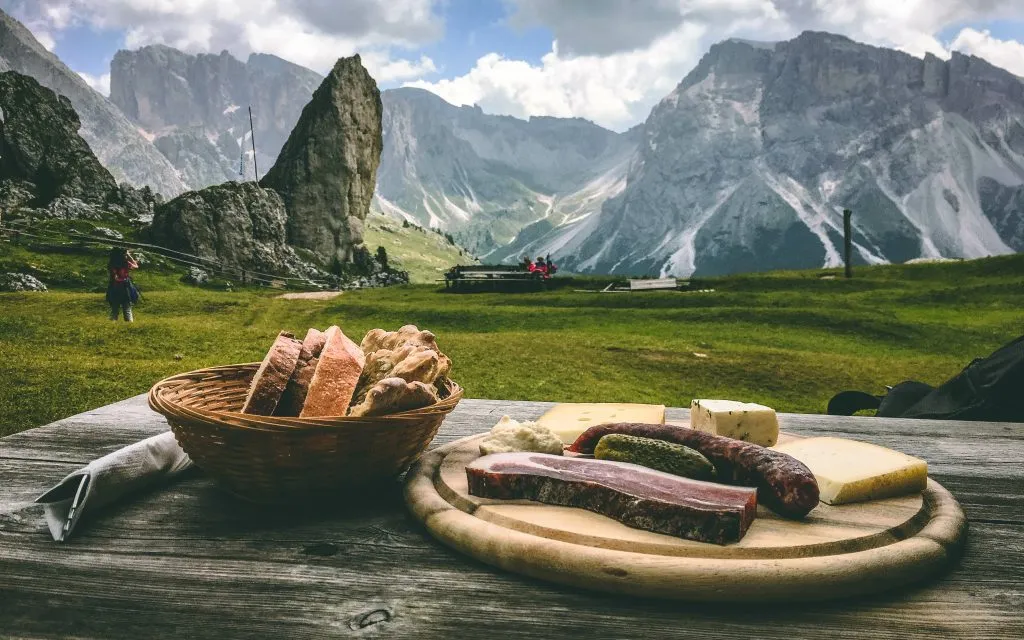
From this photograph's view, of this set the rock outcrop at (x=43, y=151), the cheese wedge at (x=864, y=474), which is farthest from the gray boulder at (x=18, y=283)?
the cheese wedge at (x=864, y=474)

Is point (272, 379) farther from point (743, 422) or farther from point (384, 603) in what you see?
point (743, 422)

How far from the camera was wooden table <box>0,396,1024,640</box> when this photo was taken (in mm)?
1513

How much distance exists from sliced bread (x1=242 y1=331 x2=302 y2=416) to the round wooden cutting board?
0.67 meters

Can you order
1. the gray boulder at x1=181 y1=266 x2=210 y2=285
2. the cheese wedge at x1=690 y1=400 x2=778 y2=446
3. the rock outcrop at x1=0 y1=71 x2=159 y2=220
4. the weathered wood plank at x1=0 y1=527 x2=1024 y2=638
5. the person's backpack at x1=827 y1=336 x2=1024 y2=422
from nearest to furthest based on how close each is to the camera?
the weathered wood plank at x1=0 y1=527 x2=1024 y2=638 → the cheese wedge at x1=690 y1=400 x2=778 y2=446 → the person's backpack at x1=827 y1=336 x2=1024 y2=422 → the gray boulder at x1=181 y1=266 x2=210 y2=285 → the rock outcrop at x1=0 y1=71 x2=159 y2=220

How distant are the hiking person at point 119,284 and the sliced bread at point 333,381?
60.6 feet

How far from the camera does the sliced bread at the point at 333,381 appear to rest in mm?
2318

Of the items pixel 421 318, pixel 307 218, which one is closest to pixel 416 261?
pixel 307 218

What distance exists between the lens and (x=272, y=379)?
7.80ft

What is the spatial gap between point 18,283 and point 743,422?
3626 cm

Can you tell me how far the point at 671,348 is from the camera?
16.5m

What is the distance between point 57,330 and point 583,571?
56.7 ft

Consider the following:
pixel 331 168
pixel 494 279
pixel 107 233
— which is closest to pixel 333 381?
pixel 494 279

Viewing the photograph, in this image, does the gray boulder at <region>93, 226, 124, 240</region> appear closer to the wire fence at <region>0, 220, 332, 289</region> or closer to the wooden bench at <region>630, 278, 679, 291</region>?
the wire fence at <region>0, 220, 332, 289</region>

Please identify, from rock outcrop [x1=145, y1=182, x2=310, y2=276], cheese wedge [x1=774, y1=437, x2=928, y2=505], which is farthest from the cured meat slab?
rock outcrop [x1=145, y1=182, x2=310, y2=276]
